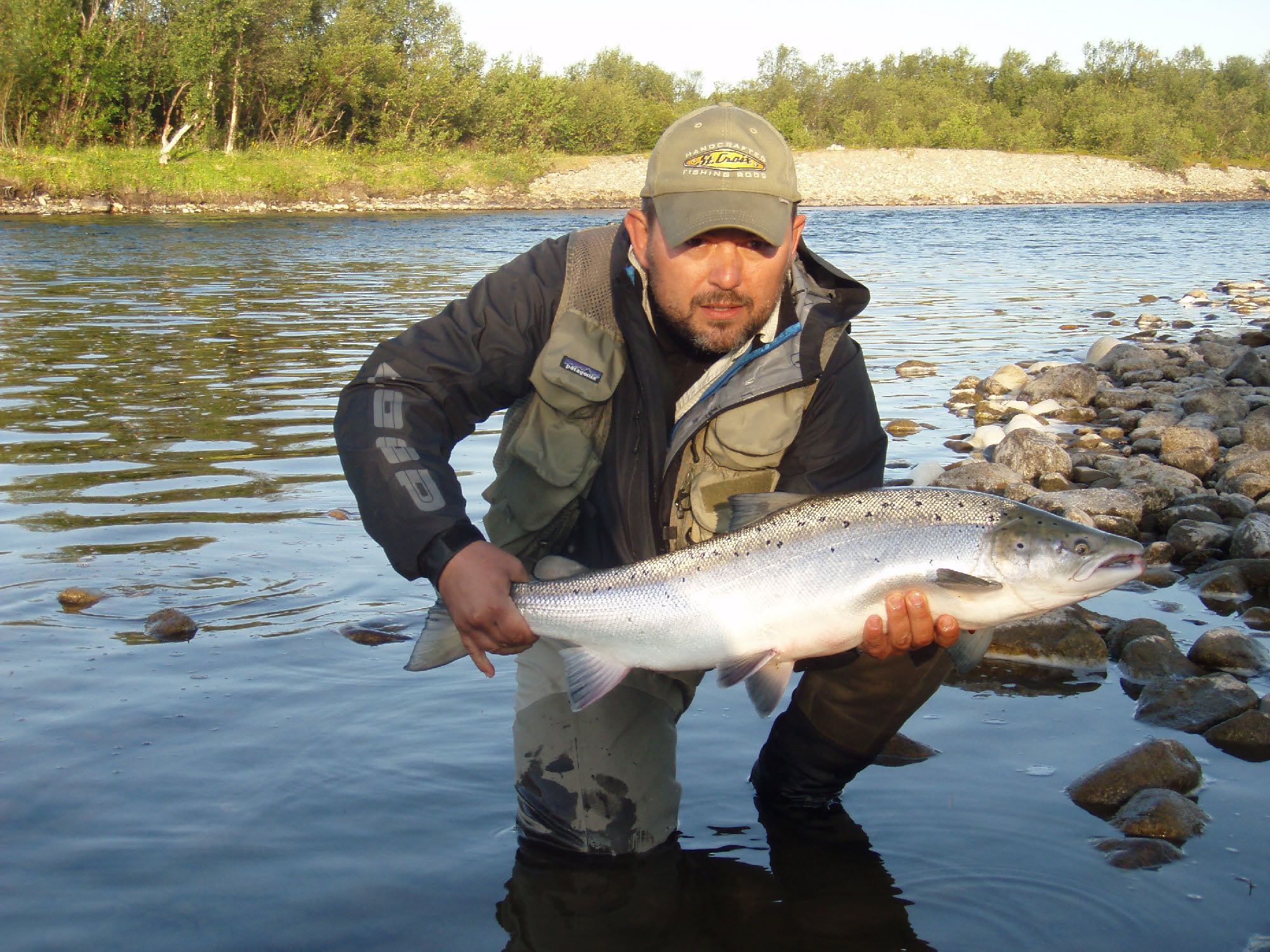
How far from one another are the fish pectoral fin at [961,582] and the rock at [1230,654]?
196cm

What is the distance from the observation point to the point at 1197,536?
571cm

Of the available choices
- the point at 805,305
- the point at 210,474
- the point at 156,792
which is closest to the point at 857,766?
the point at 805,305

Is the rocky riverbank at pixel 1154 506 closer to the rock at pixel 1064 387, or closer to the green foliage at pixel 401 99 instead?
the rock at pixel 1064 387

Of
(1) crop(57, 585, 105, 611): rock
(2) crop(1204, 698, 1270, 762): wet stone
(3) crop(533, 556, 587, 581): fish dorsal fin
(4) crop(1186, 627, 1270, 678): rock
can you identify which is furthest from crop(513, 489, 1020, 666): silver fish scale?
(1) crop(57, 585, 105, 611): rock

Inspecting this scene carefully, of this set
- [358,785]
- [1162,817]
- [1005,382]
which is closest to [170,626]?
[358,785]

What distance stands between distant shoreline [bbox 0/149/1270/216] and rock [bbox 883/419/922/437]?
→ 117 ft

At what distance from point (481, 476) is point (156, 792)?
3949 mm

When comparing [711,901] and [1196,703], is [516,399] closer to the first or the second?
[711,901]

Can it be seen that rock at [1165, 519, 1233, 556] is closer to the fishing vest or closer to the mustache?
the fishing vest

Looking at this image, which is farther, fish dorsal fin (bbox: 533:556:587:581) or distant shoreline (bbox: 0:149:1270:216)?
distant shoreline (bbox: 0:149:1270:216)

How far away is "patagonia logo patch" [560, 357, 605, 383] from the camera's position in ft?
10.7

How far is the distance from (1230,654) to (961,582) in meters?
2.09

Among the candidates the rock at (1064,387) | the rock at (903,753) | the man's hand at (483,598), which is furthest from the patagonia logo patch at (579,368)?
the rock at (1064,387)

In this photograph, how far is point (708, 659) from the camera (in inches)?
118
